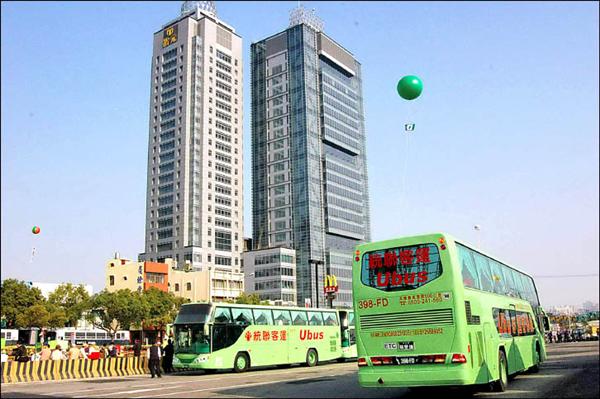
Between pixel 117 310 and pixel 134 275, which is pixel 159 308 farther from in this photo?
pixel 134 275

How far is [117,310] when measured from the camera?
70062 millimetres

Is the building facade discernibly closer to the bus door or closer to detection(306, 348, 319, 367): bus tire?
the bus door

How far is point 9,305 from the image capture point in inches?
2547

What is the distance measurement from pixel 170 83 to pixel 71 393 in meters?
122

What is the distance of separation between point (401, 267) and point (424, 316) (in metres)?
1.36

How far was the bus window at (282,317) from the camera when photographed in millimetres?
30922

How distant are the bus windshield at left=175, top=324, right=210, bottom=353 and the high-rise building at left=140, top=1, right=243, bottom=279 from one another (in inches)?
3540

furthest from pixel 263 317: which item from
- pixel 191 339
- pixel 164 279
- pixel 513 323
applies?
pixel 164 279

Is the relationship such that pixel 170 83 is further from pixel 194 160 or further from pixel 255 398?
pixel 255 398

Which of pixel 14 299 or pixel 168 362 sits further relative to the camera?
pixel 14 299

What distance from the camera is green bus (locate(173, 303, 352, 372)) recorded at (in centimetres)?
2722

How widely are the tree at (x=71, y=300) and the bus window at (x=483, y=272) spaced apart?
202 feet

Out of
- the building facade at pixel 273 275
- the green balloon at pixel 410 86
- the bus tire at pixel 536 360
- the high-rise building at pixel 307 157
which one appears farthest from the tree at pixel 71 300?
the green balloon at pixel 410 86

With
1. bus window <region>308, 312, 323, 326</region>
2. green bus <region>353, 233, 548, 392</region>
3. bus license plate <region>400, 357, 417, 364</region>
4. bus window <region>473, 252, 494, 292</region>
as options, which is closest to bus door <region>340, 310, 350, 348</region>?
bus window <region>308, 312, 323, 326</region>
